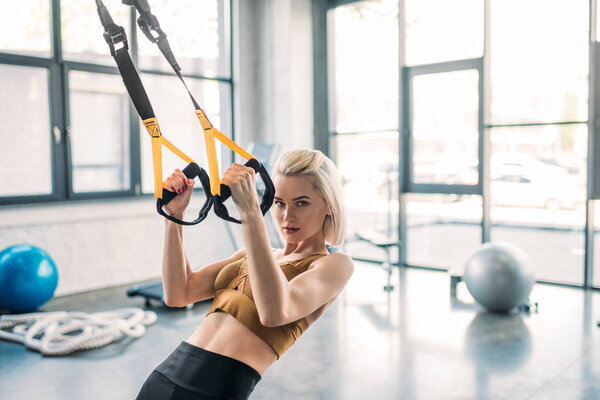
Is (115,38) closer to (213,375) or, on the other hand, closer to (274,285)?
(274,285)

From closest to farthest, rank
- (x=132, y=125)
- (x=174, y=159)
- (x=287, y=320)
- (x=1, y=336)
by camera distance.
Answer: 1. (x=287, y=320)
2. (x=1, y=336)
3. (x=132, y=125)
4. (x=174, y=159)

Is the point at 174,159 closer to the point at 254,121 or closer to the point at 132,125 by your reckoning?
the point at 132,125

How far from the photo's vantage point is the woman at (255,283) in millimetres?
954

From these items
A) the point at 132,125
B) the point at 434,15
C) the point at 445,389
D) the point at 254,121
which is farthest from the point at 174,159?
the point at 445,389

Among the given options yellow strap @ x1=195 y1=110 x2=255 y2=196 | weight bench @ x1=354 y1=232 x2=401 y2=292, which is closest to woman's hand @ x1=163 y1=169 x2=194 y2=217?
yellow strap @ x1=195 y1=110 x2=255 y2=196

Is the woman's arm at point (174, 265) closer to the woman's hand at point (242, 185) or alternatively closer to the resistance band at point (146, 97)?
the resistance band at point (146, 97)

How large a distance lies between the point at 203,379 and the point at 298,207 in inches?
15.3

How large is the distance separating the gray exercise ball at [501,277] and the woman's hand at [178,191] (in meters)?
3.29

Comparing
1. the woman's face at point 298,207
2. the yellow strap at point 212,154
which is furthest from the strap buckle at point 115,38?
the woman's face at point 298,207

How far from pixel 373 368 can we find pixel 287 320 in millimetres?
2188

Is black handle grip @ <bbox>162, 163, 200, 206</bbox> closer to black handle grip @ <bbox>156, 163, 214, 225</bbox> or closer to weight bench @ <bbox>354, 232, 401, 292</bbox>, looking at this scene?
black handle grip @ <bbox>156, 163, 214, 225</bbox>

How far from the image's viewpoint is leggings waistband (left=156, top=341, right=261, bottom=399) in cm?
105

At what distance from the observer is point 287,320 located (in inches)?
39.9

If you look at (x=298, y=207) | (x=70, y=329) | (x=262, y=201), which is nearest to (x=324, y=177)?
(x=298, y=207)
